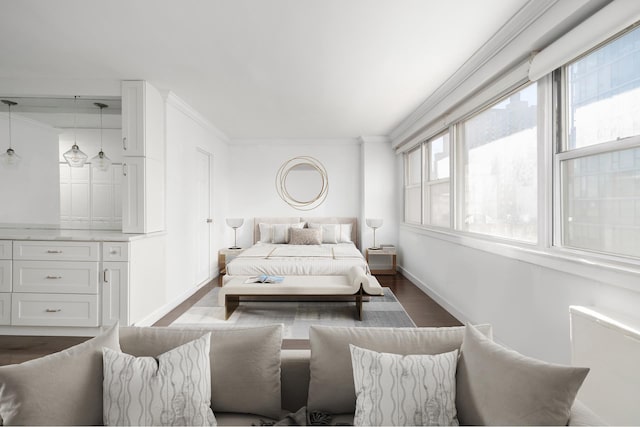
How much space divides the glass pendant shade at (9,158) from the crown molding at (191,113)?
185cm

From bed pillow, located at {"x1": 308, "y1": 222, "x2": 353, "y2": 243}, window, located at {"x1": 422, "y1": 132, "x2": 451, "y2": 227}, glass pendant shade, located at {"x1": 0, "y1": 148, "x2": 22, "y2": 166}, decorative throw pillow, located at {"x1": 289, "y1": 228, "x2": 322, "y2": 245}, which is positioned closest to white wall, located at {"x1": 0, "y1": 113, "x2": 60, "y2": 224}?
glass pendant shade, located at {"x1": 0, "y1": 148, "x2": 22, "y2": 166}

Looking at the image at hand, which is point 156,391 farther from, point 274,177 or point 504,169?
point 274,177

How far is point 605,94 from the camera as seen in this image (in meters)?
1.87

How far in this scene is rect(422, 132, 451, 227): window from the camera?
13.7 ft

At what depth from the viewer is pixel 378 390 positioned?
45.3 inches

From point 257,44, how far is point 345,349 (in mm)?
2462

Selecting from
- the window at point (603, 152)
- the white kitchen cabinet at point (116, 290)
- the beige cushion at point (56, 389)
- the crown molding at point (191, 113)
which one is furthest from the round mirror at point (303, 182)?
the beige cushion at point (56, 389)

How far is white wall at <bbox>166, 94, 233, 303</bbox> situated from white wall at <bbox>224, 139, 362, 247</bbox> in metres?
1.07

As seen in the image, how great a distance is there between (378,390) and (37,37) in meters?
3.55

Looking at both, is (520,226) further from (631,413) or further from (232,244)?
(232,244)

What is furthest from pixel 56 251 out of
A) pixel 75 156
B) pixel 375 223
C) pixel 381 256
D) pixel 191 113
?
pixel 381 256

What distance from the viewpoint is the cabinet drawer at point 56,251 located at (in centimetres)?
310

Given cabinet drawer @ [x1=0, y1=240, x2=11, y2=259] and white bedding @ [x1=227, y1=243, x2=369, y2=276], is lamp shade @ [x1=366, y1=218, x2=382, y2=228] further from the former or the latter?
cabinet drawer @ [x1=0, y1=240, x2=11, y2=259]

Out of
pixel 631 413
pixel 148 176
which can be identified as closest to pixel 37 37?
pixel 148 176
